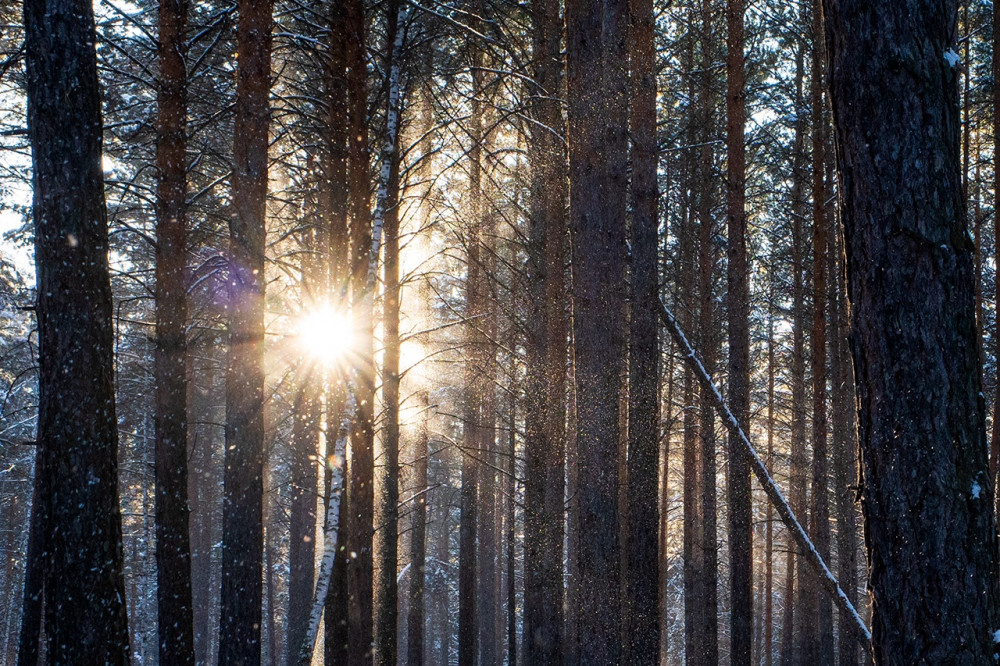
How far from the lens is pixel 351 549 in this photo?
31.4ft

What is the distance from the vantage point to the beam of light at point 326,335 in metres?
9.36

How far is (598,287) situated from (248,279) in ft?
12.4

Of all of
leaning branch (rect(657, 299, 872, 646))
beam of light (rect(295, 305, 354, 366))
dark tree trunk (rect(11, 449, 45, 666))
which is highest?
beam of light (rect(295, 305, 354, 366))

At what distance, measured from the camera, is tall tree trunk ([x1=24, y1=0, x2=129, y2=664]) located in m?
5.32

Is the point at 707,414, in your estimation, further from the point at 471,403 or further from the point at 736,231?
the point at 471,403

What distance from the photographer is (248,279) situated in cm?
812

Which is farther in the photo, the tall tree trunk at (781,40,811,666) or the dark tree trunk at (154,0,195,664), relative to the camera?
the tall tree trunk at (781,40,811,666)

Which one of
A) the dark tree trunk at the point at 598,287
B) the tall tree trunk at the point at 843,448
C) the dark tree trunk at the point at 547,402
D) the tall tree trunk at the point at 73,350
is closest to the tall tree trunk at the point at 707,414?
the dark tree trunk at the point at 547,402

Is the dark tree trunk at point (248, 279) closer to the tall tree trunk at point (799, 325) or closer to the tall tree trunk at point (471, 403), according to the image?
the tall tree trunk at point (471, 403)

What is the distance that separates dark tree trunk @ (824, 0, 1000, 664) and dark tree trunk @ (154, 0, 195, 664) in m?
7.05

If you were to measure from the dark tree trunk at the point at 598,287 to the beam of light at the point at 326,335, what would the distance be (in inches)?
128

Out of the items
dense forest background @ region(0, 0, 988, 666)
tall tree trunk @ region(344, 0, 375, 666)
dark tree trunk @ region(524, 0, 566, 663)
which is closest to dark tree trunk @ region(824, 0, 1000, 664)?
dense forest background @ region(0, 0, 988, 666)

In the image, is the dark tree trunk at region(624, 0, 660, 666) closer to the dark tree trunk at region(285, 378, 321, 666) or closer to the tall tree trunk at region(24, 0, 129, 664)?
the tall tree trunk at region(24, 0, 129, 664)

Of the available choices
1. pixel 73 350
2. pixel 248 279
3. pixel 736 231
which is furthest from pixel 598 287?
pixel 73 350
